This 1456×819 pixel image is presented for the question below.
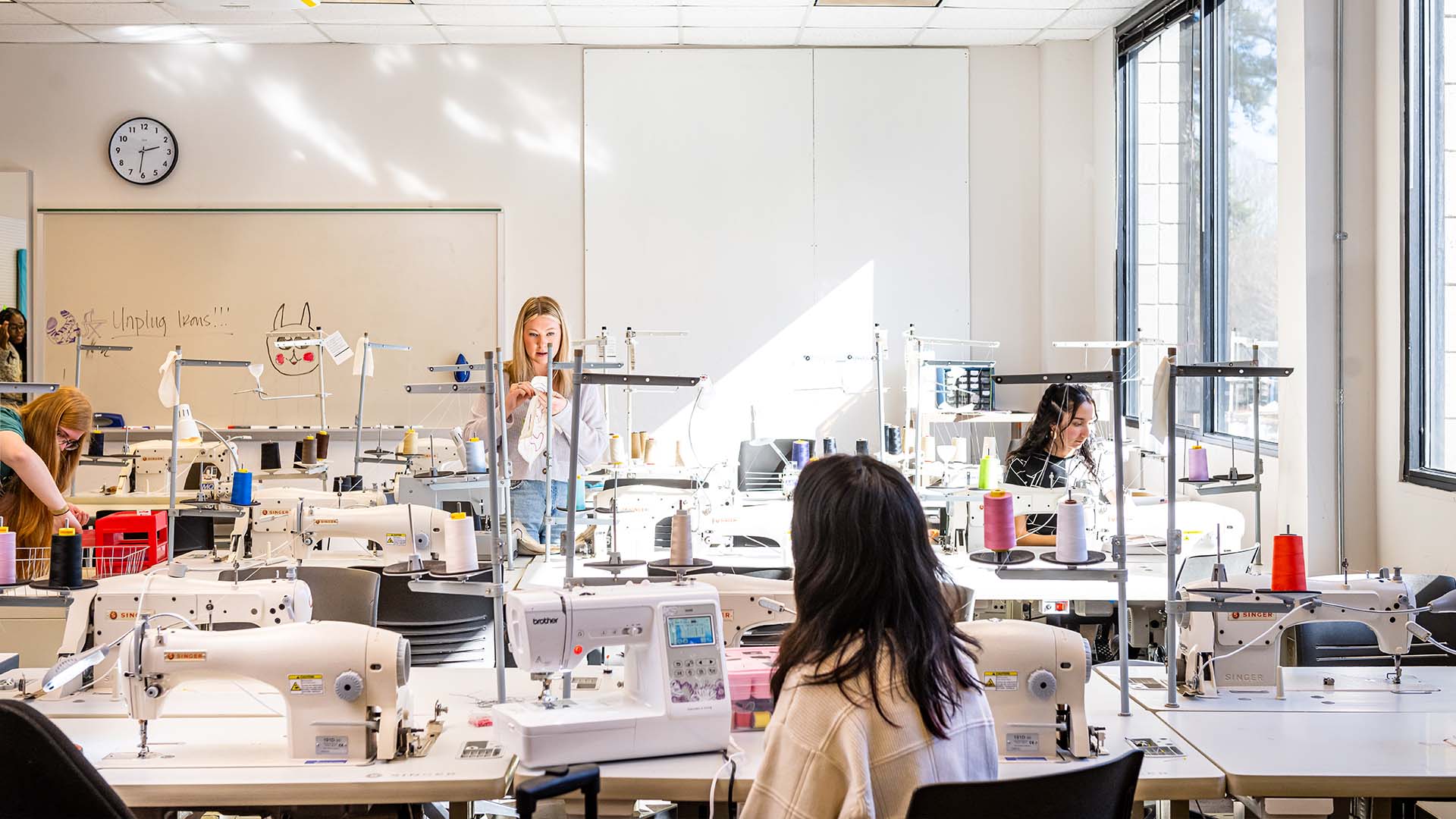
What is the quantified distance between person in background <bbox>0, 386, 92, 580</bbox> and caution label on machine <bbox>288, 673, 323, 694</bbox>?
1.61m

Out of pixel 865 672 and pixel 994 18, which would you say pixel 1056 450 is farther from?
pixel 994 18

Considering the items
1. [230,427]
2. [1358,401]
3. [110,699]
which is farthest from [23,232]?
[1358,401]

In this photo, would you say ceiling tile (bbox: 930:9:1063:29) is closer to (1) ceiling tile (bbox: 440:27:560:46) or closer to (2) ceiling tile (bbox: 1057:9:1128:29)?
(2) ceiling tile (bbox: 1057:9:1128:29)

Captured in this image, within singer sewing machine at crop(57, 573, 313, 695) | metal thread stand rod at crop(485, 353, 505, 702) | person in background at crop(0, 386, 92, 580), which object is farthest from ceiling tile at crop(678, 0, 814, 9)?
singer sewing machine at crop(57, 573, 313, 695)

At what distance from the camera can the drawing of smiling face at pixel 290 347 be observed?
643cm

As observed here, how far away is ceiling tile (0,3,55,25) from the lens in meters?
5.75

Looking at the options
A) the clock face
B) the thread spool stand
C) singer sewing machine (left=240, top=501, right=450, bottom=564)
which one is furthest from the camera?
the clock face

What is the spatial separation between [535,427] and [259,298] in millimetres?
3185

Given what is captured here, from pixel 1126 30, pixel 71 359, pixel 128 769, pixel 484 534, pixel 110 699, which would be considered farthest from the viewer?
pixel 71 359

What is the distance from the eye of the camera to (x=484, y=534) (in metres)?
3.87

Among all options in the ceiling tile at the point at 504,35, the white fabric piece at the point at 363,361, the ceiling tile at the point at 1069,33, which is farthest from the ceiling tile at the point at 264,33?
the ceiling tile at the point at 1069,33

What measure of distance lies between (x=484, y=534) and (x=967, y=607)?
1676mm

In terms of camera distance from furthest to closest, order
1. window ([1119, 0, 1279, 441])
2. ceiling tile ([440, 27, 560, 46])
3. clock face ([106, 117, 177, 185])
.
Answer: clock face ([106, 117, 177, 185]), ceiling tile ([440, 27, 560, 46]), window ([1119, 0, 1279, 441])

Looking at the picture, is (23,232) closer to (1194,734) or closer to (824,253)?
(824,253)
